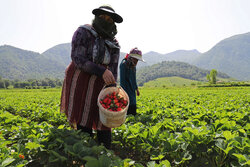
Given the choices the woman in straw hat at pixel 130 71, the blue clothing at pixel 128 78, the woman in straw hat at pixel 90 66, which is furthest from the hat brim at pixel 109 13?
the blue clothing at pixel 128 78

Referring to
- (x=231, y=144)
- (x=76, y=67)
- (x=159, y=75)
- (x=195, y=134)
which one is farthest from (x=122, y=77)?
(x=159, y=75)

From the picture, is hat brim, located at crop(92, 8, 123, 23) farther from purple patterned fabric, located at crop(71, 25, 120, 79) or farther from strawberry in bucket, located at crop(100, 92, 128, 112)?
strawberry in bucket, located at crop(100, 92, 128, 112)

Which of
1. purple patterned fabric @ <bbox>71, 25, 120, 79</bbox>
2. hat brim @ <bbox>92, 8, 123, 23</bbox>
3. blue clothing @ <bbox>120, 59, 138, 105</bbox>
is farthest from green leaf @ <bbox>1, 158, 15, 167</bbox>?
blue clothing @ <bbox>120, 59, 138, 105</bbox>

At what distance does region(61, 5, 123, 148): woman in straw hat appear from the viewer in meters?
2.30

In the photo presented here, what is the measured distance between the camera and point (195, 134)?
231 cm

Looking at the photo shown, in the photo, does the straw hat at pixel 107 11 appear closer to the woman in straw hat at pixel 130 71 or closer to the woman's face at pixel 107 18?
the woman's face at pixel 107 18

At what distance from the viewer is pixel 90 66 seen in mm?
2232

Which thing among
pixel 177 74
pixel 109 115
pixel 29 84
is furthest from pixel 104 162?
pixel 177 74

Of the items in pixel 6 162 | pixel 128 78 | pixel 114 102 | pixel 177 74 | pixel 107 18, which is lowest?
pixel 6 162

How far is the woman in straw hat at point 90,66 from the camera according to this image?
90.7 inches

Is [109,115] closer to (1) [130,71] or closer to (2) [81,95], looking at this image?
(2) [81,95]

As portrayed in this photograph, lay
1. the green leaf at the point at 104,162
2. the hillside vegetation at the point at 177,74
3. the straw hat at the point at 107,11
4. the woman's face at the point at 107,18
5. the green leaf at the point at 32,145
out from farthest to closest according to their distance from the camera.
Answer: the hillside vegetation at the point at 177,74 → the woman's face at the point at 107,18 → the straw hat at the point at 107,11 → the green leaf at the point at 32,145 → the green leaf at the point at 104,162

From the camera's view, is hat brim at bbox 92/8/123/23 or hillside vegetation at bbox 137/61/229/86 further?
hillside vegetation at bbox 137/61/229/86

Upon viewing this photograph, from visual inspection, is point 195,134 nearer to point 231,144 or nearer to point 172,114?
point 231,144
